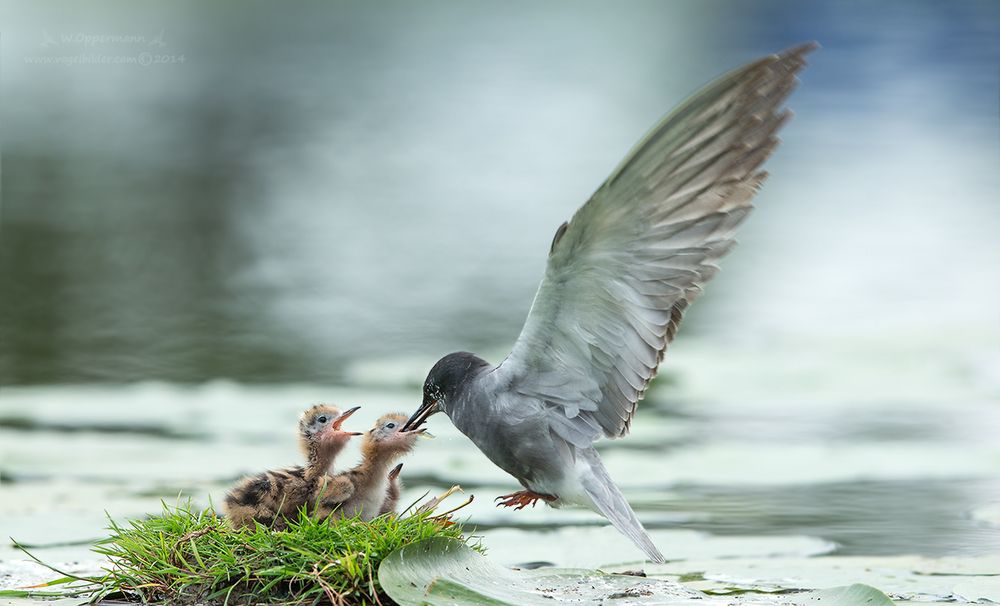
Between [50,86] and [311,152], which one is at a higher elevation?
[50,86]

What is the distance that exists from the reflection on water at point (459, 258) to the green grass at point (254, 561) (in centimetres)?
108

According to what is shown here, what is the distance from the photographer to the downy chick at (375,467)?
5.11 meters

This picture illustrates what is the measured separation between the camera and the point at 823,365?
866cm

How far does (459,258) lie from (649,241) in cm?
664

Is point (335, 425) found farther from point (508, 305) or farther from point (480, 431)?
point (508, 305)

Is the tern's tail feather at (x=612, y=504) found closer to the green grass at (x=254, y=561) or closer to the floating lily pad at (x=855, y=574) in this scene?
the floating lily pad at (x=855, y=574)

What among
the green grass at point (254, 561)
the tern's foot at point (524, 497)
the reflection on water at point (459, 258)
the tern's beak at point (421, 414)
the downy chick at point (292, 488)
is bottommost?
the green grass at point (254, 561)

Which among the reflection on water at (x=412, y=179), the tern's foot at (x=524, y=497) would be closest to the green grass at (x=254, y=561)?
the tern's foot at (x=524, y=497)

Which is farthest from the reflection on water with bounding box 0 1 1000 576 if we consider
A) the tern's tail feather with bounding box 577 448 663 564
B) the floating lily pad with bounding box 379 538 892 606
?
the floating lily pad with bounding box 379 538 892 606

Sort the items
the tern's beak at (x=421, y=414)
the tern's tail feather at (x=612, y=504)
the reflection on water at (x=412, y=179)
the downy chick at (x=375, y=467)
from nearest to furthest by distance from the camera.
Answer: the tern's tail feather at (x=612, y=504) → the downy chick at (x=375, y=467) → the tern's beak at (x=421, y=414) → the reflection on water at (x=412, y=179)

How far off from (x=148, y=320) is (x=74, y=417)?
6.98ft

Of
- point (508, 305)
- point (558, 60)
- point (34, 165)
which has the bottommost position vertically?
point (508, 305)

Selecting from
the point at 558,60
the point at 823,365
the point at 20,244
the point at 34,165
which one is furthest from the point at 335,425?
the point at 558,60

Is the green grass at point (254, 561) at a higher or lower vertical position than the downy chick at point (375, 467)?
lower
